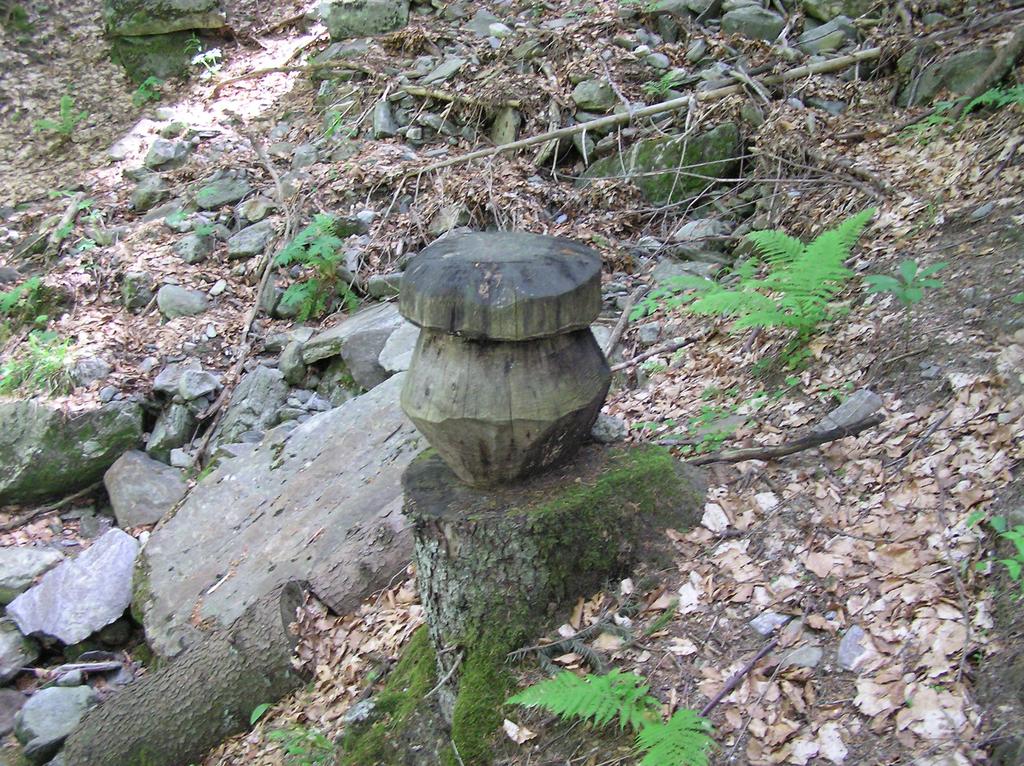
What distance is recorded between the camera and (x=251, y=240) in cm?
771

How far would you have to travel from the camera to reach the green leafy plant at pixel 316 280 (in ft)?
22.8

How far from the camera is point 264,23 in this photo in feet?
37.5

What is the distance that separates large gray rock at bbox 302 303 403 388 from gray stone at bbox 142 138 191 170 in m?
4.08

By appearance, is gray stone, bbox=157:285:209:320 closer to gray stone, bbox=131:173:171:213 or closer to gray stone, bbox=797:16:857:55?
gray stone, bbox=131:173:171:213

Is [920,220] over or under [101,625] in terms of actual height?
over

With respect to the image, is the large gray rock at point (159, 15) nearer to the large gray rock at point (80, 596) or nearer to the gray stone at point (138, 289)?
the gray stone at point (138, 289)

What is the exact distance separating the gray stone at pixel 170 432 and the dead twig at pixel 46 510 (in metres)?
0.53

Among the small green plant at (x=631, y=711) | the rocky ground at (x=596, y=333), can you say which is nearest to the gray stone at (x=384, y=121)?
the rocky ground at (x=596, y=333)

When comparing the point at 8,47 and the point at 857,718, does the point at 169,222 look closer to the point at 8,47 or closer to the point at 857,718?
the point at 8,47

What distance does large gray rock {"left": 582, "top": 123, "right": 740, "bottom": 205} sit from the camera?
6527mm

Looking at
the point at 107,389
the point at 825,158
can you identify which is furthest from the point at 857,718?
the point at 107,389

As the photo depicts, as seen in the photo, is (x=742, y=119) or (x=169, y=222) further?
(x=169, y=222)

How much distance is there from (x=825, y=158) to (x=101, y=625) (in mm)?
5842

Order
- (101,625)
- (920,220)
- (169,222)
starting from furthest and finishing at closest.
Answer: (169,222) < (101,625) < (920,220)
